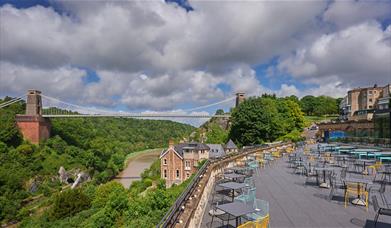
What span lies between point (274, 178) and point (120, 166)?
50.5 metres

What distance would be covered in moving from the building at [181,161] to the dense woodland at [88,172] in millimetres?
2166

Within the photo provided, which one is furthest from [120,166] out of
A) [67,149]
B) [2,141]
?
[2,141]

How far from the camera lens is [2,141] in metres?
44.6

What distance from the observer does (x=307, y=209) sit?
6574mm

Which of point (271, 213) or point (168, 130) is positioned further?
point (168, 130)

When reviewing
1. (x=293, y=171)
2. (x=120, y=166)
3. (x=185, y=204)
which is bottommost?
(x=120, y=166)

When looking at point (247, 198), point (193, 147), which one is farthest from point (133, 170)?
point (247, 198)

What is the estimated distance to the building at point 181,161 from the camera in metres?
35.2

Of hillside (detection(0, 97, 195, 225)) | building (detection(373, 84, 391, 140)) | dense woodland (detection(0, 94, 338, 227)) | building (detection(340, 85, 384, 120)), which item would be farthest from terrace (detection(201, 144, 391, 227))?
building (detection(340, 85, 384, 120))

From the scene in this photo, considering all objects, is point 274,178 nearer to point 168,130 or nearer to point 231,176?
point 231,176

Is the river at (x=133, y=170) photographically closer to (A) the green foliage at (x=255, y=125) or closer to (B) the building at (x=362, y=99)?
(A) the green foliage at (x=255, y=125)

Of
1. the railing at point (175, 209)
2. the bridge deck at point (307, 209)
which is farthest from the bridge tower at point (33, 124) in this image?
the railing at point (175, 209)

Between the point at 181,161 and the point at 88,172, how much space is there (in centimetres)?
2048

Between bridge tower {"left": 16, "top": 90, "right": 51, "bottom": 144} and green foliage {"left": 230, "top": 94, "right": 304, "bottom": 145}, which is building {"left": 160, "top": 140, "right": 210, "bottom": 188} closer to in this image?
green foliage {"left": 230, "top": 94, "right": 304, "bottom": 145}
